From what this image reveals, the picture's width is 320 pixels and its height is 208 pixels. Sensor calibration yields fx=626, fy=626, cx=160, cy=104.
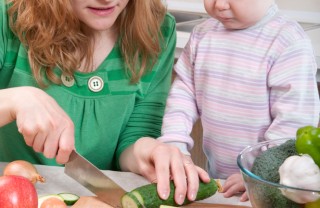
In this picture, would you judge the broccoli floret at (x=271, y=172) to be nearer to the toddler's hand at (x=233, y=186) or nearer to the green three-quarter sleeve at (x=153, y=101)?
the toddler's hand at (x=233, y=186)

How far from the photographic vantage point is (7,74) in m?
1.48

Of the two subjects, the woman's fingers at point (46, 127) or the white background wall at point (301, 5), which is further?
the white background wall at point (301, 5)

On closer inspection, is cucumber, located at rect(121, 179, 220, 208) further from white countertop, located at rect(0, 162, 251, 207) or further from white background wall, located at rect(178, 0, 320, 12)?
white background wall, located at rect(178, 0, 320, 12)

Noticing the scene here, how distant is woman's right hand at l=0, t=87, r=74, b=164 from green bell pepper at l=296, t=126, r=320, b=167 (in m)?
0.41

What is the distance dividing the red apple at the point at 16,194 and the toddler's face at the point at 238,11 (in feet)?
1.62

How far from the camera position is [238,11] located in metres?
1.21

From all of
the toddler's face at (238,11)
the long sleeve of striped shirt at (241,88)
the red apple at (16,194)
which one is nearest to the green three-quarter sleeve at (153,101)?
the long sleeve of striped shirt at (241,88)

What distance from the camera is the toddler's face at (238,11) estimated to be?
3.96ft

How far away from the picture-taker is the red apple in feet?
3.47

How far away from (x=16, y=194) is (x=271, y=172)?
429 millimetres

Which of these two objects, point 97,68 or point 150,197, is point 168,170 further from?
point 97,68

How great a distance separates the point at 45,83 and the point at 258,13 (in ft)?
1.70

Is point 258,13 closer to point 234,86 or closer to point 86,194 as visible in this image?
point 234,86

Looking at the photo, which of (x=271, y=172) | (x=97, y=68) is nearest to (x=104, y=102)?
(x=97, y=68)
